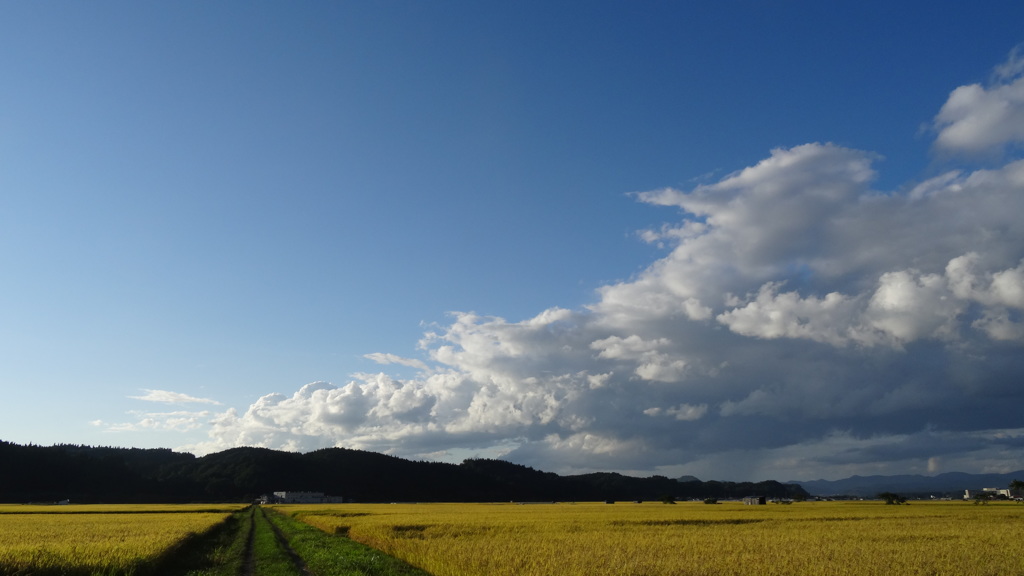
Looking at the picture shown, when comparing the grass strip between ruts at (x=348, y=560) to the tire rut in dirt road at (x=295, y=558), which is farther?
the tire rut in dirt road at (x=295, y=558)

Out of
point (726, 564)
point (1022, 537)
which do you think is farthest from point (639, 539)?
point (1022, 537)

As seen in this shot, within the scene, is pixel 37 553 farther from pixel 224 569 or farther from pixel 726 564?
pixel 726 564

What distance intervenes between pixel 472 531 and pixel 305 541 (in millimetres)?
11224

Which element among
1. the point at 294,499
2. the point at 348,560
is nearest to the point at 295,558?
the point at 348,560

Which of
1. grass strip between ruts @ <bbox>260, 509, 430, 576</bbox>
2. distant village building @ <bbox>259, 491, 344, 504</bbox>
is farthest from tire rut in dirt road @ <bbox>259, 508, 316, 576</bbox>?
distant village building @ <bbox>259, 491, 344, 504</bbox>

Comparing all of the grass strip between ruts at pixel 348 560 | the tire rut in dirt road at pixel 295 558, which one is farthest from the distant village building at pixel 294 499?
the grass strip between ruts at pixel 348 560

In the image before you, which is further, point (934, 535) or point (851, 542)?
point (934, 535)

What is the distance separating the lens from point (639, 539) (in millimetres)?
33344

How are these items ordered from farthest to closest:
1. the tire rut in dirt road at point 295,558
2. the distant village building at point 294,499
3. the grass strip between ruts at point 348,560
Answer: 1. the distant village building at point 294,499
2. the tire rut in dirt road at point 295,558
3. the grass strip between ruts at point 348,560

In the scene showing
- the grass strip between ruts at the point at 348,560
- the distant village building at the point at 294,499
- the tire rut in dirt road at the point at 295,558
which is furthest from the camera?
the distant village building at the point at 294,499

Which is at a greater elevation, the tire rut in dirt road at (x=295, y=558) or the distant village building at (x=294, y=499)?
the tire rut in dirt road at (x=295, y=558)

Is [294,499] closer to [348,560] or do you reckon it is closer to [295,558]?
[295,558]

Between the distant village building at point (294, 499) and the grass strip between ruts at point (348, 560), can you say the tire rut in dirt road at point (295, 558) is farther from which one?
the distant village building at point (294, 499)

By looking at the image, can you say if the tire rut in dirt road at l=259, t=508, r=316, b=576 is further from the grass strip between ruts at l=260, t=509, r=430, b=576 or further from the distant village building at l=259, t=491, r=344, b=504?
the distant village building at l=259, t=491, r=344, b=504
